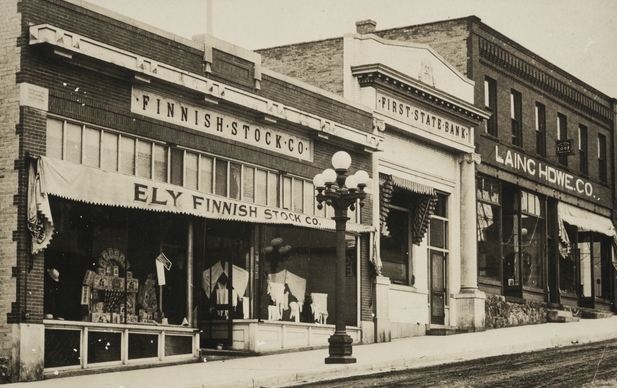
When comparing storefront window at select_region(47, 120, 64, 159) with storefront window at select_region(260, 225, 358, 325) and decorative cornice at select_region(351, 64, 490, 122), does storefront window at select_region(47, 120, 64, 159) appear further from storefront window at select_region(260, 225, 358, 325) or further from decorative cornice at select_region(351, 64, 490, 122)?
decorative cornice at select_region(351, 64, 490, 122)

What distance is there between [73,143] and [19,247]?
228cm

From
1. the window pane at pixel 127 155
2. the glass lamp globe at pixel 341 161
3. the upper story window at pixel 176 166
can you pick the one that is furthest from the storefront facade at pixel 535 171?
the window pane at pixel 127 155

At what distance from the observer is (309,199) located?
25.9 m

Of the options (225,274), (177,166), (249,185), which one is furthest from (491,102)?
(177,166)

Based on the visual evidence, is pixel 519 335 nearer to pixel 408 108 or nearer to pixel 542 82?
pixel 408 108

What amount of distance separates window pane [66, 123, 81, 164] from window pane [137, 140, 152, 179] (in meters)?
1.67

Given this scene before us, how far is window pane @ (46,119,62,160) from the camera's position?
18.6 metres

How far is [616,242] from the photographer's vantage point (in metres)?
42.1

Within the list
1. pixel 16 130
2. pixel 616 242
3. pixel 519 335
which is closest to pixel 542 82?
pixel 616 242

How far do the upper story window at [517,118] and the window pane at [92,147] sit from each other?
19622 millimetres

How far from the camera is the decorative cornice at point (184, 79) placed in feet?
60.3

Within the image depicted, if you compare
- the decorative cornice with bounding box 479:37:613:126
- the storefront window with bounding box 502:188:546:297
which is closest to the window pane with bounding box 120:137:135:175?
the decorative cornice with bounding box 479:37:613:126

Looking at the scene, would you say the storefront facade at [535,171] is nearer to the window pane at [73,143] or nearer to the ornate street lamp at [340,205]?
the ornate street lamp at [340,205]

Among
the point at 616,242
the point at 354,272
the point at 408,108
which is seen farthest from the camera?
the point at 616,242
